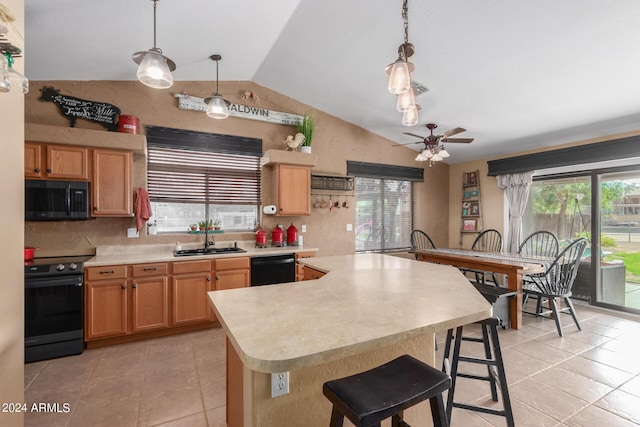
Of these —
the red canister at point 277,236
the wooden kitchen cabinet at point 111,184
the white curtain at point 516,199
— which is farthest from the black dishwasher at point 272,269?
the white curtain at point 516,199

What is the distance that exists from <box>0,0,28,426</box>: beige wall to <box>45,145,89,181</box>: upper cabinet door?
1.63 meters

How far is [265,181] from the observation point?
4.28 m

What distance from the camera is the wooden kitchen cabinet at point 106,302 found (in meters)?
2.80

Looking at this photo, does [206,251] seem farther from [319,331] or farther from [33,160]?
[319,331]

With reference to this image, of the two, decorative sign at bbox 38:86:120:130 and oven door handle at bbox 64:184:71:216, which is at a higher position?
decorative sign at bbox 38:86:120:130

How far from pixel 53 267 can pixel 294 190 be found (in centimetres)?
270

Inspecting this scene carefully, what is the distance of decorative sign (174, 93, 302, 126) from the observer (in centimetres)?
372

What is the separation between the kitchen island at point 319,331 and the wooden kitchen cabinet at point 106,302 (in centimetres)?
189

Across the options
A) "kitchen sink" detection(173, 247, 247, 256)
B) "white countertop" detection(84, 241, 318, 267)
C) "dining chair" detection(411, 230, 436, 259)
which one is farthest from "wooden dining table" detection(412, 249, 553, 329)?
"kitchen sink" detection(173, 247, 247, 256)

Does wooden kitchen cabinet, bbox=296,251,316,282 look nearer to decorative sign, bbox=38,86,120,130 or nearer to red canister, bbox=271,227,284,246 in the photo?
red canister, bbox=271,227,284,246

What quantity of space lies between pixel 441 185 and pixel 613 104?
2.85 meters

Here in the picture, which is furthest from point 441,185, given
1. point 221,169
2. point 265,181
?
point 221,169

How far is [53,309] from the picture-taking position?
268 centimetres

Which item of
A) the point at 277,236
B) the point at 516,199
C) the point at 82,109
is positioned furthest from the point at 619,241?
the point at 82,109
